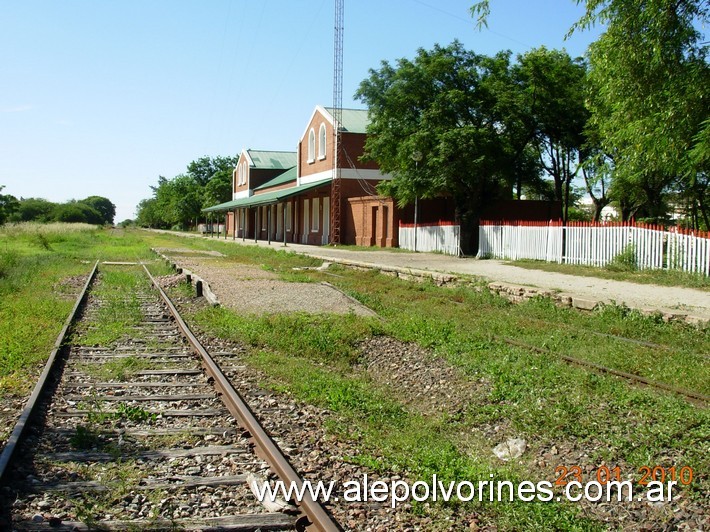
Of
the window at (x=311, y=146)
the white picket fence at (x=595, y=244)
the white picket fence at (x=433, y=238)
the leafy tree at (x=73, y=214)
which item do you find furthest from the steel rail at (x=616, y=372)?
the leafy tree at (x=73, y=214)

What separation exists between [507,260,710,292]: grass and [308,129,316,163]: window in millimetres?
25597

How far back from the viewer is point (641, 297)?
1256cm

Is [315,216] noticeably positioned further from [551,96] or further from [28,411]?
[28,411]

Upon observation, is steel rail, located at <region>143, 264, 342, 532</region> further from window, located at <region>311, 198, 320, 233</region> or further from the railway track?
window, located at <region>311, 198, 320, 233</region>

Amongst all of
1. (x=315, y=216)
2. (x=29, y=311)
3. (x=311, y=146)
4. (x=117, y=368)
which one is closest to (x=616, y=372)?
(x=117, y=368)

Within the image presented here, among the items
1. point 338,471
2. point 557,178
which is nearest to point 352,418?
point 338,471

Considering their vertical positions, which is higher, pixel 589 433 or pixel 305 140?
pixel 305 140

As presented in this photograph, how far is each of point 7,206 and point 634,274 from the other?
17046mm

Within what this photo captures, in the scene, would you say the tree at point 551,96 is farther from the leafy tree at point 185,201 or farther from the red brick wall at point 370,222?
the leafy tree at point 185,201

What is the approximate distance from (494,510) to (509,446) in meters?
1.29

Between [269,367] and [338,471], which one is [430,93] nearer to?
[269,367]

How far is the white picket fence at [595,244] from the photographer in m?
16.0

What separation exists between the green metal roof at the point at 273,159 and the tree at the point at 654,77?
52.8m
